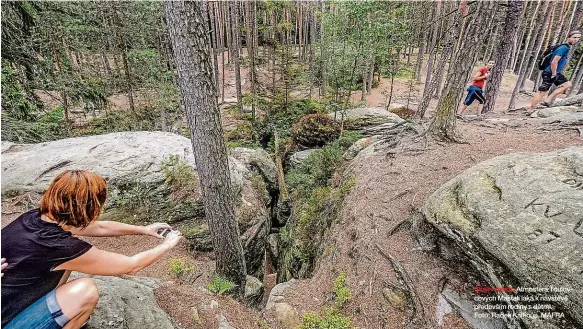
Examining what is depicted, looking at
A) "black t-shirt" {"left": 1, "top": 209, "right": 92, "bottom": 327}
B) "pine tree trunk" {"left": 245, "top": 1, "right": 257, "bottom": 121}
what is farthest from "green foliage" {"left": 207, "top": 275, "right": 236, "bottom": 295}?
"pine tree trunk" {"left": 245, "top": 1, "right": 257, "bottom": 121}

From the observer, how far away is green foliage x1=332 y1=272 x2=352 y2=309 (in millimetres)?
4156

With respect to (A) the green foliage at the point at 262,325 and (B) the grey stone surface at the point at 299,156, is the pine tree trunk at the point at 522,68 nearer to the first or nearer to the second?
(B) the grey stone surface at the point at 299,156

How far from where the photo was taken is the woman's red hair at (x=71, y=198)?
1972mm

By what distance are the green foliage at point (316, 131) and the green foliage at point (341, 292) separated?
8.74 metres

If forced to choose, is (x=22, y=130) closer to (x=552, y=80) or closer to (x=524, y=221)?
(x=524, y=221)

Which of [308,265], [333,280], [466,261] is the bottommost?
[308,265]

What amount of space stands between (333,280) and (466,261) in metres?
2.11

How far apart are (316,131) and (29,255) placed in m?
11.7

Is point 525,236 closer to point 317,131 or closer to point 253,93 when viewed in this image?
point 317,131

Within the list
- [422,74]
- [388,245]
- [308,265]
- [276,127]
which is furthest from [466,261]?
[422,74]

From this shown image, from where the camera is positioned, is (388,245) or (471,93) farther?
(471,93)

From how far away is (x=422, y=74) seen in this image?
1037 inches

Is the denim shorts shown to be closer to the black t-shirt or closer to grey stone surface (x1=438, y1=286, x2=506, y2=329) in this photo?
the black t-shirt

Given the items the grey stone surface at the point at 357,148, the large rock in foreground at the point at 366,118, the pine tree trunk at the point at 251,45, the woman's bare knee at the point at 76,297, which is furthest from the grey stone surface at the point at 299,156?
the woman's bare knee at the point at 76,297
